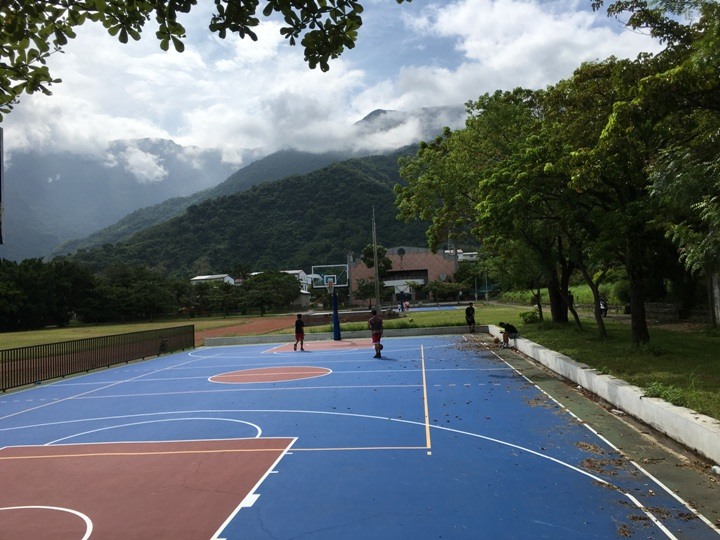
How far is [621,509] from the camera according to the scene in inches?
210

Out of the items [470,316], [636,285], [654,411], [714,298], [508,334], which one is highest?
[636,285]

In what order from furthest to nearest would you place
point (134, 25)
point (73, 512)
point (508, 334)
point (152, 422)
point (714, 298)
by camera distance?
1. point (508, 334)
2. point (714, 298)
3. point (152, 422)
4. point (73, 512)
5. point (134, 25)

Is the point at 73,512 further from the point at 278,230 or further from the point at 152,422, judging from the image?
the point at 278,230

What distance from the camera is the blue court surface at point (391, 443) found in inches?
204

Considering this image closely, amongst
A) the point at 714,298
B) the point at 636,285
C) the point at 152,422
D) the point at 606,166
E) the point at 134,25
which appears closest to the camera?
the point at 134,25

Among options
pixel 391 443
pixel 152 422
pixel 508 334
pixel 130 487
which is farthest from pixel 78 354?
pixel 391 443

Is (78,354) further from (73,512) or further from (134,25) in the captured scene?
(134,25)

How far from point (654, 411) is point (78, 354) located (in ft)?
66.0

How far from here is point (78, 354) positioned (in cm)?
2073

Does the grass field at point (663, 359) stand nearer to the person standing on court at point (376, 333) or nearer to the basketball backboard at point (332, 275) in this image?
the person standing on court at point (376, 333)

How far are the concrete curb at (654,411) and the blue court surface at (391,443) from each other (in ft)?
3.26

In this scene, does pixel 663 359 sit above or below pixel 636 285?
below

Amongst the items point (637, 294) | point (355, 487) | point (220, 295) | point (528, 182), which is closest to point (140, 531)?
point (355, 487)

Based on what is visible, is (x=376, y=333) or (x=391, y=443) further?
(x=376, y=333)
